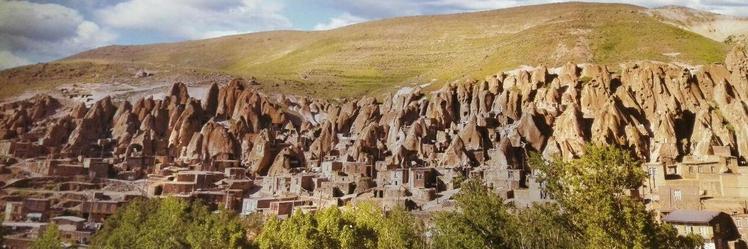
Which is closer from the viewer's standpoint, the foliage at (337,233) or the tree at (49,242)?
the foliage at (337,233)

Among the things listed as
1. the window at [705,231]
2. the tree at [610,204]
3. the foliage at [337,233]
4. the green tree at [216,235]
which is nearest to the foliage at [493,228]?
the foliage at [337,233]

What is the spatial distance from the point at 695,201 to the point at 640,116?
1080 inches

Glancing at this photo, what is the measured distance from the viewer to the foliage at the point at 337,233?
109ft

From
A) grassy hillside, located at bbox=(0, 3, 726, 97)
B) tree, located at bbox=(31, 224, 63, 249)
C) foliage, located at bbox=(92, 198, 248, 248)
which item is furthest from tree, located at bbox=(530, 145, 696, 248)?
grassy hillside, located at bbox=(0, 3, 726, 97)

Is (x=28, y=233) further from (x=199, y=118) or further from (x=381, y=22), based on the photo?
(x=381, y=22)

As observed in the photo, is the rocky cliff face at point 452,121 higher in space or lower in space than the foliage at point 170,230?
higher

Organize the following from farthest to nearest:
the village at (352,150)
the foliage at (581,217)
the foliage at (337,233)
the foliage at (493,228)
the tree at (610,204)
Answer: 1. the village at (352,150)
2. the foliage at (337,233)
3. the foliage at (493,228)
4. the foliage at (581,217)
5. the tree at (610,204)

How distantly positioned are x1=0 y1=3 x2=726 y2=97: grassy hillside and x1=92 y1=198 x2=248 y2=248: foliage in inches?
2719

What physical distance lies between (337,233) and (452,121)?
53.7 metres

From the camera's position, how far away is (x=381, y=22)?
19962cm

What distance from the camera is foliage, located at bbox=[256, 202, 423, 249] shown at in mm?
33156

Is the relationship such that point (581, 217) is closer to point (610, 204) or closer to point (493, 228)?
point (610, 204)

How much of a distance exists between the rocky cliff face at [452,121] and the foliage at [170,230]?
27791mm

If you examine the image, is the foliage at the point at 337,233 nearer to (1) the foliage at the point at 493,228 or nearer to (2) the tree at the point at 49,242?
(1) the foliage at the point at 493,228
